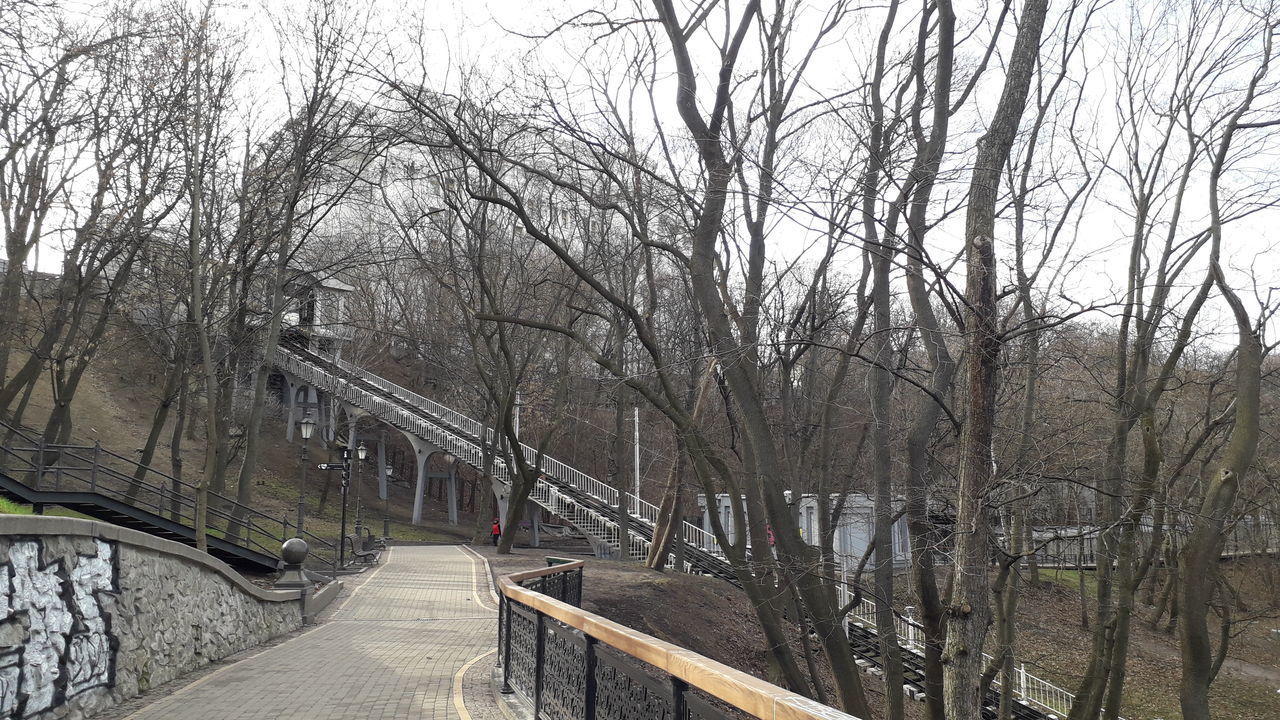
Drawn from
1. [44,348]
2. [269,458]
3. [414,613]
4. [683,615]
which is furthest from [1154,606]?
[269,458]

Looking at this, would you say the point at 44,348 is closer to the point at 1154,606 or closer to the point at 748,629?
the point at 748,629

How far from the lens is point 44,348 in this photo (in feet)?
68.3

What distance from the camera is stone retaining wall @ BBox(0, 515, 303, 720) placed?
6902 mm

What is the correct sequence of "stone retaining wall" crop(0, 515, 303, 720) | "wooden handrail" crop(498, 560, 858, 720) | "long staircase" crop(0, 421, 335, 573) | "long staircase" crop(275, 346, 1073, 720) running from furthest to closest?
"long staircase" crop(275, 346, 1073, 720) < "long staircase" crop(0, 421, 335, 573) < "stone retaining wall" crop(0, 515, 303, 720) < "wooden handrail" crop(498, 560, 858, 720)

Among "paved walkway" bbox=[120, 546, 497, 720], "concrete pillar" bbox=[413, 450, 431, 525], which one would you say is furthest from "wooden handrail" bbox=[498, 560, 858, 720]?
"concrete pillar" bbox=[413, 450, 431, 525]

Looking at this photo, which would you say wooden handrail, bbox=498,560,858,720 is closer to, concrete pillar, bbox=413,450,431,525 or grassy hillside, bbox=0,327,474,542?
grassy hillside, bbox=0,327,474,542

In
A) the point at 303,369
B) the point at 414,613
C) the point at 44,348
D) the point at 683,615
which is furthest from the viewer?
the point at 303,369

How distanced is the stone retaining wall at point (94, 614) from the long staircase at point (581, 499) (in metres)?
12.5

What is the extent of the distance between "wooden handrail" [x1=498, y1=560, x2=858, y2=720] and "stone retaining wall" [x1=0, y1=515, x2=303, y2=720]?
4.25 m

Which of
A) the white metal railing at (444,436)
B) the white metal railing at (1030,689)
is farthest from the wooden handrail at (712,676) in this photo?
the white metal railing at (444,436)

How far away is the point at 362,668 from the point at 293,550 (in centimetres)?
524

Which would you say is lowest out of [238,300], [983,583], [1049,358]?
[983,583]

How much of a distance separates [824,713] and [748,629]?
20175mm

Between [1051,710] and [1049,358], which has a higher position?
[1049,358]
